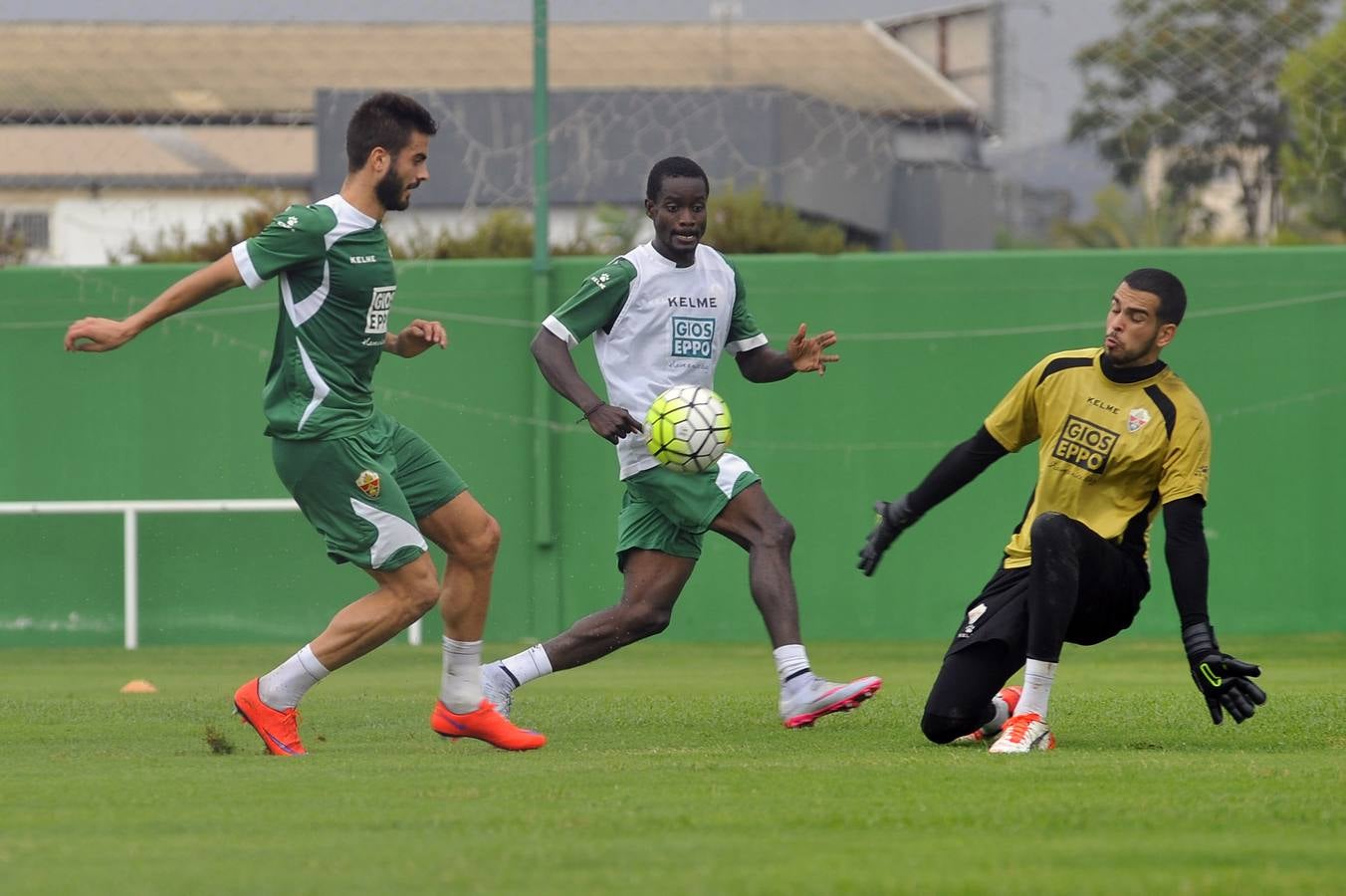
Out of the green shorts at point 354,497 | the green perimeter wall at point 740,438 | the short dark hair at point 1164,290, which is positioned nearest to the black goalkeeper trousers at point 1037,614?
the short dark hair at point 1164,290

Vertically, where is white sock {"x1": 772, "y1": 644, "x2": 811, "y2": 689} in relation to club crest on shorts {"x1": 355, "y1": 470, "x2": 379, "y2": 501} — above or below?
below

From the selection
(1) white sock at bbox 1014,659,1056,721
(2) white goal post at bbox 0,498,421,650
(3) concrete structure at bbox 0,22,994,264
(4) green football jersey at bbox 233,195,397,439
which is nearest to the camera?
(1) white sock at bbox 1014,659,1056,721

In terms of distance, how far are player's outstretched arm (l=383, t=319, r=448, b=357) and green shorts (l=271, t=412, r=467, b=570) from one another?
0.39 meters

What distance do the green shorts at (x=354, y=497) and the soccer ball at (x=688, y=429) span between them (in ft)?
3.64

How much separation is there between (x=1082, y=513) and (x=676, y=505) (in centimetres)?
158

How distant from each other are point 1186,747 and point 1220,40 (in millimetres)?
9085

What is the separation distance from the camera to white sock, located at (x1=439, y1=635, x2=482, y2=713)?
7.02m

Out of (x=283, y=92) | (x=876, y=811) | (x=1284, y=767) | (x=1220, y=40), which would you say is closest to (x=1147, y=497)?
(x=1284, y=767)

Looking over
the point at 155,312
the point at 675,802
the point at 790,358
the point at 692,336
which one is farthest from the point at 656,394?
the point at 675,802

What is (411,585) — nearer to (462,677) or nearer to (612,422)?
(462,677)

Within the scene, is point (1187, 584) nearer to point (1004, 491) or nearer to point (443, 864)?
point (443, 864)

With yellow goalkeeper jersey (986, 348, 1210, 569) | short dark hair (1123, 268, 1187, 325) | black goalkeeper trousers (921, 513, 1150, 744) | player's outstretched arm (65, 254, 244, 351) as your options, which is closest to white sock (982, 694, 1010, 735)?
black goalkeeper trousers (921, 513, 1150, 744)

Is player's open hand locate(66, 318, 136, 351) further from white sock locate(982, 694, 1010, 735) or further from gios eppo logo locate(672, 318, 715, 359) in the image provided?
white sock locate(982, 694, 1010, 735)

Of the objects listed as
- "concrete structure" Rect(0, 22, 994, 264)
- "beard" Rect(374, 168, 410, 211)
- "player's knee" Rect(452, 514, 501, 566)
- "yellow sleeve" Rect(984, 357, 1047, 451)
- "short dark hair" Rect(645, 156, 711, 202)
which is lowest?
"player's knee" Rect(452, 514, 501, 566)
